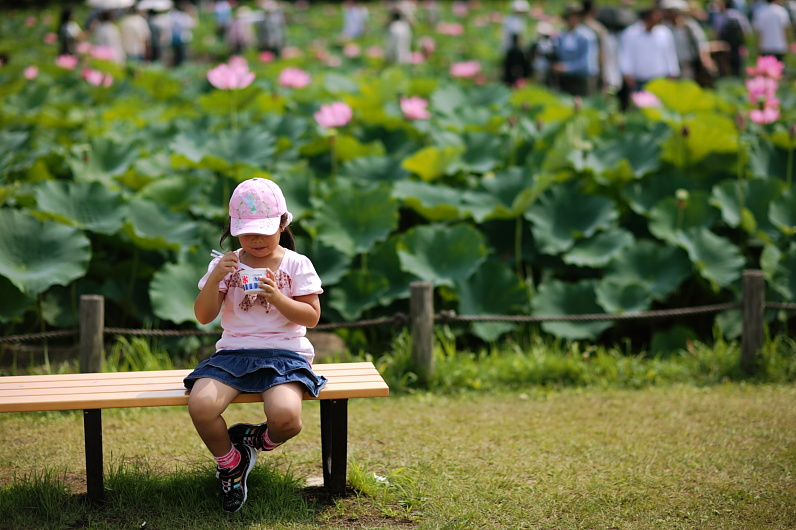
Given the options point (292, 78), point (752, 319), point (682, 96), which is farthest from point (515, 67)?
point (752, 319)

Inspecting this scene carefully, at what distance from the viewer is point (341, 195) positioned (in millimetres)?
5309

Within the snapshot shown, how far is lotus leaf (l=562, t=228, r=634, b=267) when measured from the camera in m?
5.34

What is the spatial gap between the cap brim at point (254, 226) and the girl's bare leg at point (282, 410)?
0.48 metres

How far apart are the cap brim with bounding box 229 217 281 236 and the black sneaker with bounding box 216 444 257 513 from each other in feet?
2.35

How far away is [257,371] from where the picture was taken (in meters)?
2.83

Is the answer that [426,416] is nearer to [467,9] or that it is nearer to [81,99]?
[81,99]

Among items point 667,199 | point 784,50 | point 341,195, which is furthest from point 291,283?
point 784,50

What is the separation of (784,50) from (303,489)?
1046 cm

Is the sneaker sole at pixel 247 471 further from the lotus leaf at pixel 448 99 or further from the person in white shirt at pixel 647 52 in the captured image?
the person in white shirt at pixel 647 52

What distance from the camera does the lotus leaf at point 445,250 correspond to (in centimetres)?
514

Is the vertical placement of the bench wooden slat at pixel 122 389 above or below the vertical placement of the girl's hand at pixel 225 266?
below

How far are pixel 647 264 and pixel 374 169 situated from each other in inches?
72.6

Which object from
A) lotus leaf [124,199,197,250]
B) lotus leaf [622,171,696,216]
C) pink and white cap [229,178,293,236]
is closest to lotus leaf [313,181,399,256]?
lotus leaf [124,199,197,250]

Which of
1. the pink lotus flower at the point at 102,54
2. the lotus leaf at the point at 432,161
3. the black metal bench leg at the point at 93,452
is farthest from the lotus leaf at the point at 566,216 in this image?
the pink lotus flower at the point at 102,54
